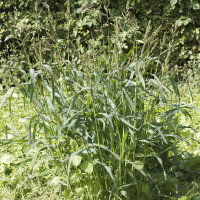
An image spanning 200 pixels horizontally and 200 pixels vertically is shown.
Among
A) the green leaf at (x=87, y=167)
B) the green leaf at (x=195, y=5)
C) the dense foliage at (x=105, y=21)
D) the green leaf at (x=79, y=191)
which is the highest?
the green leaf at (x=195, y=5)

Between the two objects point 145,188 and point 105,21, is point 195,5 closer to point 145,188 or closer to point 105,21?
point 105,21

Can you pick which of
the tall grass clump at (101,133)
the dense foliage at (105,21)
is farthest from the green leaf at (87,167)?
the dense foliage at (105,21)

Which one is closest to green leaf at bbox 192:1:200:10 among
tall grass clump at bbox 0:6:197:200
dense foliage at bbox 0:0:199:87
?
dense foliage at bbox 0:0:199:87

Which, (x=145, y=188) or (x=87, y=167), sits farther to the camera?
(x=145, y=188)

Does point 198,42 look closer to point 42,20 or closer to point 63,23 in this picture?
point 63,23

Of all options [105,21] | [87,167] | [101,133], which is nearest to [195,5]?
[105,21]

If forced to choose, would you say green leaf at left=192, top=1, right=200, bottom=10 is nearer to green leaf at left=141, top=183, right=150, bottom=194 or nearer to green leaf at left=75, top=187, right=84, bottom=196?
green leaf at left=141, top=183, right=150, bottom=194

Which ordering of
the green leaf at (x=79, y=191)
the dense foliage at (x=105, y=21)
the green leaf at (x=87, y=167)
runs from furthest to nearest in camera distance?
the dense foliage at (x=105, y=21), the green leaf at (x=79, y=191), the green leaf at (x=87, y=167)

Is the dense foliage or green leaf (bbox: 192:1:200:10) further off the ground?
green leaf (bbox: 192:1:200:10)

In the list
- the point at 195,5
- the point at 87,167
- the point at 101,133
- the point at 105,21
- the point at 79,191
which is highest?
the point at 195,5

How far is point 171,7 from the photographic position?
4.57m

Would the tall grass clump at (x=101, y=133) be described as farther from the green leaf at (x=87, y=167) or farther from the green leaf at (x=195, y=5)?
the green leaf at (x=195, y=5)

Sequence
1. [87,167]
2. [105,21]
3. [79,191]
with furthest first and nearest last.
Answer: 1. [105,21]
2. [79,191]
3. [87,167]

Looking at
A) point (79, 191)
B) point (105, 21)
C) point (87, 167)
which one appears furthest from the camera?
point (105, 21)
